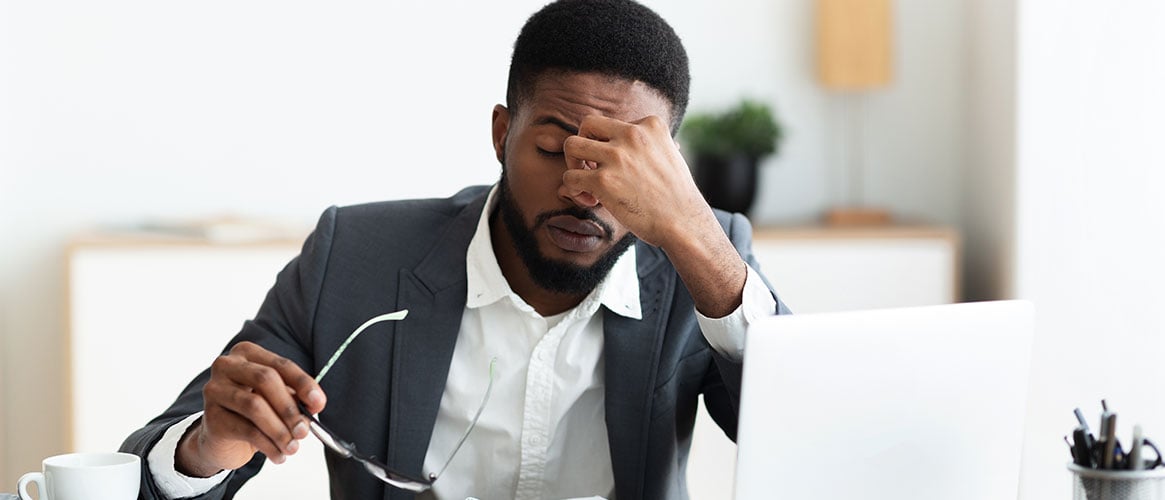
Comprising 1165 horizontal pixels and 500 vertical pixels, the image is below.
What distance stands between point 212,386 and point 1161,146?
2.33 m

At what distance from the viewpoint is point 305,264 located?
1.79m

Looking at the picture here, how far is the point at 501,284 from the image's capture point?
1.77 meters

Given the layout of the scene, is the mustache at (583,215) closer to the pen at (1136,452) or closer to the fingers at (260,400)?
the fingers at (260,400)

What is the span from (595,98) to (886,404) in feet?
1.81

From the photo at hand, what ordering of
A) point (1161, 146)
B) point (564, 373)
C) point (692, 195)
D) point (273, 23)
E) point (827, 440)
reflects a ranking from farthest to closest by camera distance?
point (273, 23) → point (1161, 146) → point (564, 373) → point (692, 195) → point (827, 440)

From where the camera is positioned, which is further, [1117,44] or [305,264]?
[1117,44]

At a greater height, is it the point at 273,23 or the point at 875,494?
the point at 273,23

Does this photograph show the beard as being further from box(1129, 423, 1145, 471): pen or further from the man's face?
box(1129, 423, 1145, 471): pen

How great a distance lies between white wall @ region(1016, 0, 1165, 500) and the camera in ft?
9.59

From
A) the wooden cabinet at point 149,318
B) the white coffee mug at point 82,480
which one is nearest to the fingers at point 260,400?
the white coffee mug at point 82,480

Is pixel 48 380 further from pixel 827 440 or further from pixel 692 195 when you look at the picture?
pixel 827 440

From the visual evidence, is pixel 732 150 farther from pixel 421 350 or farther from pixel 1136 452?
pixel 1136 452

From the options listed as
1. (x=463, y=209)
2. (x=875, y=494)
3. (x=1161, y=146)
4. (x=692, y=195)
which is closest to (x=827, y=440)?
(x=875, y=494)

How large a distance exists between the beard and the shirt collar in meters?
0.03
